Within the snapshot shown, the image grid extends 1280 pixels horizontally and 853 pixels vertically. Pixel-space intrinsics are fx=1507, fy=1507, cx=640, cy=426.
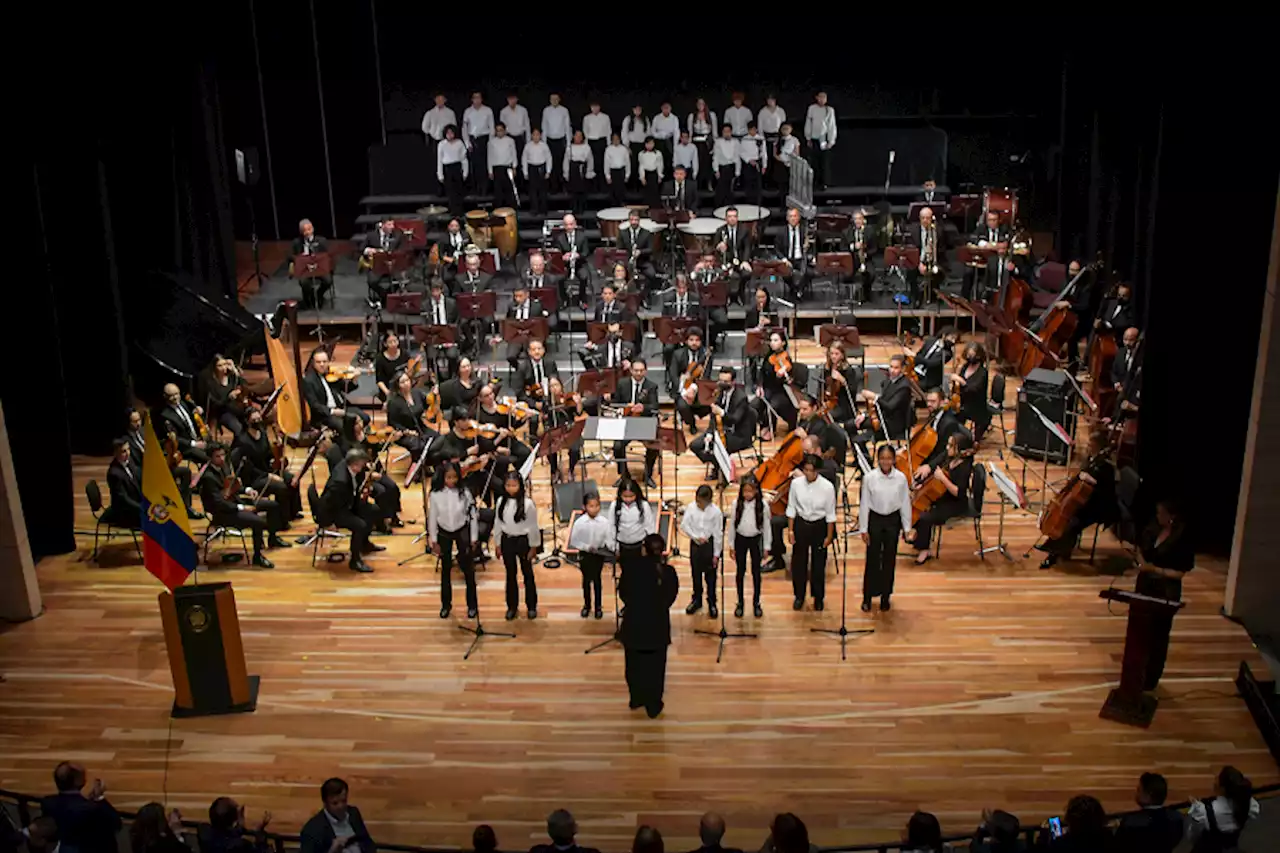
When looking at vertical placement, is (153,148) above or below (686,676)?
above

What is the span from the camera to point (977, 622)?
11.8m

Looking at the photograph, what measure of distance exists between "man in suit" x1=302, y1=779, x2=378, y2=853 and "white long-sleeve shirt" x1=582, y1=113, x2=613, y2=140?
1302 cm

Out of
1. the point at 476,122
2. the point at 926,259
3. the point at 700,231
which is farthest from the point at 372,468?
the point at 476,122

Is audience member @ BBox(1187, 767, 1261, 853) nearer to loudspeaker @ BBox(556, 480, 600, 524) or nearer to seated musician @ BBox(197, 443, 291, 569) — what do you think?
loudspeaker @ BBox(556, 480, 600, 524)

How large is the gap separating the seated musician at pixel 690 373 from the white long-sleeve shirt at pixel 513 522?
2943 mm

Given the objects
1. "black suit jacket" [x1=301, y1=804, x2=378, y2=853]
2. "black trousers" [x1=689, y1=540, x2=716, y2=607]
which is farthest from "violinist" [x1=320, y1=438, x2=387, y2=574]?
"black suit jacket" [x1=301, y1=804, x2=378, y2=853]

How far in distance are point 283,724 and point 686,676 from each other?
2932 millimetres

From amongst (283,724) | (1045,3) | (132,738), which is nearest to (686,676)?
(283,724)

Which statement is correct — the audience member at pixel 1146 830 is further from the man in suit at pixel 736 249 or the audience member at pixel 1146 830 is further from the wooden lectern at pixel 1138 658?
the man in suit at pixel 736 249

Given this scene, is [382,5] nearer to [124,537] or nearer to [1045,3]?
[124,537]

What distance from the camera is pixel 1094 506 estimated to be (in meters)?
12.4

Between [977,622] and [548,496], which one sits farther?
[548,496]

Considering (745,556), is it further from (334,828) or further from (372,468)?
(334,828)

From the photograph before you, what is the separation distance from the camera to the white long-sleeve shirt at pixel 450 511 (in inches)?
455
